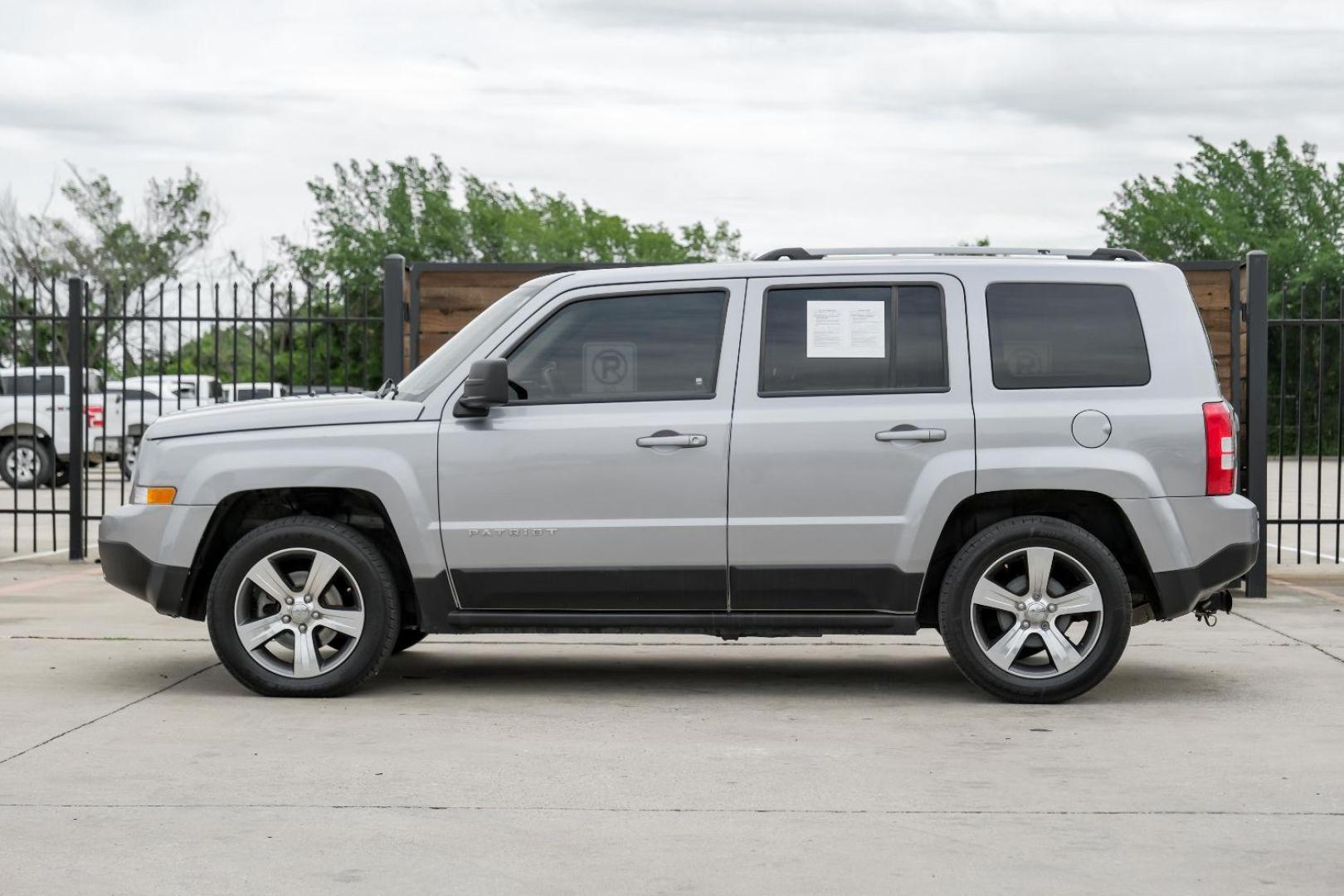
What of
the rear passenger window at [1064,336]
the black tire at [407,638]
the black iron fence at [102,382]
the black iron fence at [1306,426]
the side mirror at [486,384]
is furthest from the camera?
the black iron fence at [1306,426]

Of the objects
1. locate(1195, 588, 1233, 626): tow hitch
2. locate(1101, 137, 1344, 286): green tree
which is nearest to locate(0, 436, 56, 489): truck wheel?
locate(1195, 588, 1233, 626): tow hitch

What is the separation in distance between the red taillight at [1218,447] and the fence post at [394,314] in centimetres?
625

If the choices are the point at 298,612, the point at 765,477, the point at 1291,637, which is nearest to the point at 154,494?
the point at 298,612

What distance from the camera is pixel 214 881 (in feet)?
15.5

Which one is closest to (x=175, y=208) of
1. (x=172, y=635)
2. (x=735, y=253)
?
(x=735, y=253)

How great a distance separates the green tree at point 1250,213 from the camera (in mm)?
55281

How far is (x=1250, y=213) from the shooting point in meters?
59.2

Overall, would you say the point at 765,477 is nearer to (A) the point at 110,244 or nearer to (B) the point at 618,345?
(B) the point at 618,345

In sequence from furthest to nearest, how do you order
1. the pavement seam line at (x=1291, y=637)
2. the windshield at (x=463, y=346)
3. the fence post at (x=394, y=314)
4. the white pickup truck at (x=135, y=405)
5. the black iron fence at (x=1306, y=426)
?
the white pickup truck at (x=135, y=405) < the black iron fence at (x=1306, y=426) < the fence post at (x=394, y=314) < the pavement seam line at (x=1291, y=637) < the windshield at (x=463, y=346)

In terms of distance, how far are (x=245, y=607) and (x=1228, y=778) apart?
4212 millimetres

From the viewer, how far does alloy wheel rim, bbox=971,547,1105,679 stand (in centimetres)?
746

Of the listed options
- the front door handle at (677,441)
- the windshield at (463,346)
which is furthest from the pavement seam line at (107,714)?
the front door handle at (677,441)

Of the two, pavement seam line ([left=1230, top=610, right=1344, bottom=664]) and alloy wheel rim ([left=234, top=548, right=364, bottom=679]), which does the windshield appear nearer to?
alloy wheel rim ([left=234, top=548, right=364, bottom=679])

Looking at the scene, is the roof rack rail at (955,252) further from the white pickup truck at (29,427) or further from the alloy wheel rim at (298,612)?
the white pickup truck at (29,427)
